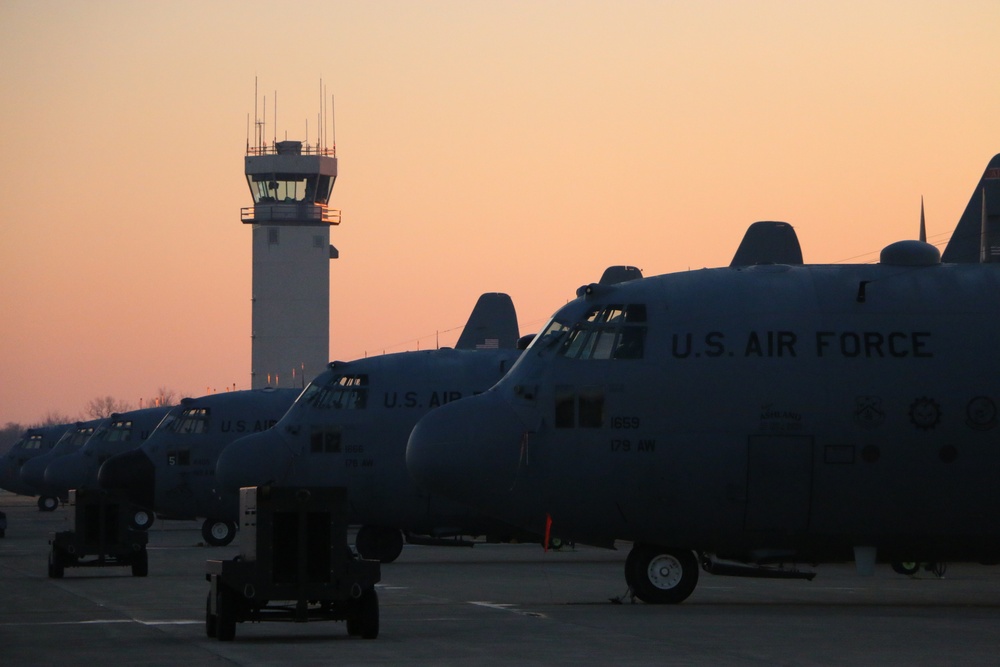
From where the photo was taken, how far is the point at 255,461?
3862cm

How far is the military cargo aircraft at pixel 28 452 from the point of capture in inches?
3519

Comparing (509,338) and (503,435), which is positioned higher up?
(509,338)

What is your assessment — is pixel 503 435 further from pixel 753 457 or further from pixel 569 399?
pixel 753 457

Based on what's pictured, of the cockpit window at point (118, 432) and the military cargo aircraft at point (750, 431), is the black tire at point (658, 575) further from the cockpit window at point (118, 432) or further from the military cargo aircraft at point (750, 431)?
the cockpit window at point (118, 432)

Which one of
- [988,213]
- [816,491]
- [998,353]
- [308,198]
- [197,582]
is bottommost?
[197,582]

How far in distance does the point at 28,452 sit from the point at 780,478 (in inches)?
2835

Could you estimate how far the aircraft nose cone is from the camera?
207ft

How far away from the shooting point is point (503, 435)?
82.4 feet

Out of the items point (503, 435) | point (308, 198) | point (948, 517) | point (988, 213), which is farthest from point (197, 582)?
point (308, 198)

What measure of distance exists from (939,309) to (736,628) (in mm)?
6969

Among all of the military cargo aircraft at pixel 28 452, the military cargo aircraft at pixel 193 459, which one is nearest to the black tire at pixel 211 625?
the military cargo aircraft at pixel 193 459

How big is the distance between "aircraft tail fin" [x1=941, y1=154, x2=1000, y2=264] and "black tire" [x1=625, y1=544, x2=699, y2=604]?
1195 cm

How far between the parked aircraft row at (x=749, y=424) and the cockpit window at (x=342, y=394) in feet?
40.7

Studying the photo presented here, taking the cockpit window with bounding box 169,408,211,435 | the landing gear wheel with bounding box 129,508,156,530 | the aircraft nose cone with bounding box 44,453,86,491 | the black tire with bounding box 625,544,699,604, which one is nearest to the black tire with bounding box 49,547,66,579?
the black tire with bounding box 625,544,699,604
